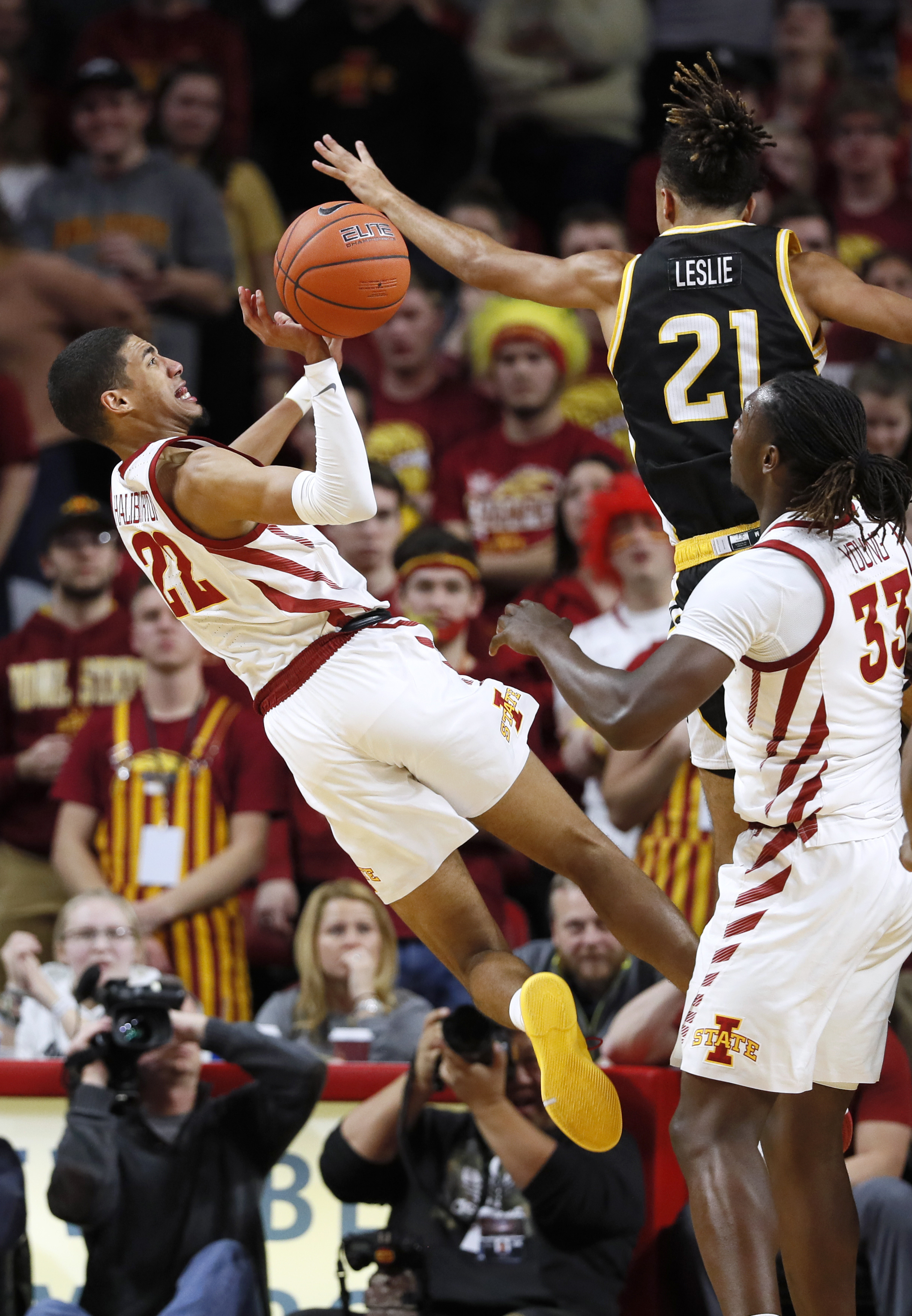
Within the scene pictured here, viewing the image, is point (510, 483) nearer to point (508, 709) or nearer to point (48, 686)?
point (48, 686)

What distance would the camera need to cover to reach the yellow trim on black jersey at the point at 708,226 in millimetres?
4719

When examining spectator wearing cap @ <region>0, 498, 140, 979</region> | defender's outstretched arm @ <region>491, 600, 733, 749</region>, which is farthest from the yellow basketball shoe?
spectator wearing cap @ <region>0, 498, 140, 979</region>

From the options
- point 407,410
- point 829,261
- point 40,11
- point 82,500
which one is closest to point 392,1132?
point 829,261

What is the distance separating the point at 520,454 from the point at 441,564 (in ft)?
5.20

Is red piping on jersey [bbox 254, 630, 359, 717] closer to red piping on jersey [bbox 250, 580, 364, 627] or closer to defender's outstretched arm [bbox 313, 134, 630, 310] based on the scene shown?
red piping on jersey [bbox 250, 580, 364, 627]

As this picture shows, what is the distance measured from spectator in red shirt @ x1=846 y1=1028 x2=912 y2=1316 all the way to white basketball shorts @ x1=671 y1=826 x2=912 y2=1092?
134cm

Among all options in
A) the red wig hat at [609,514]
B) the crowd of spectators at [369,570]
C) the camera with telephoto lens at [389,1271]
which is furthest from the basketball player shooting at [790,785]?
the red wig hat at [609,514]

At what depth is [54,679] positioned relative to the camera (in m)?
7.93

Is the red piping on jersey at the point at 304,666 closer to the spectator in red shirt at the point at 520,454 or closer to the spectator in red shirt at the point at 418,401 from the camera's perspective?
the spectator in red shirt at the point at 520,454

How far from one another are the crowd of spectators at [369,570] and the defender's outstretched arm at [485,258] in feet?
6.56

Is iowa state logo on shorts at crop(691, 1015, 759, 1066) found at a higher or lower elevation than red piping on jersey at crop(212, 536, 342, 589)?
lower

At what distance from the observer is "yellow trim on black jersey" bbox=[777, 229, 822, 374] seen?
464 cm

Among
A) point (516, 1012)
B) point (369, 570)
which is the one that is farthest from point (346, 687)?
point (369, 570)

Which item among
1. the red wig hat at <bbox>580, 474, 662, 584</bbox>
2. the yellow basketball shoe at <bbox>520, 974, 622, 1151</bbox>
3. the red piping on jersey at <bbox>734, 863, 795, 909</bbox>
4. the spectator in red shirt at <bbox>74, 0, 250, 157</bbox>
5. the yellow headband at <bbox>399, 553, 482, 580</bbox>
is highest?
the spectator in red shirt at <bbox>74, 0, 250, 157</bbox>
